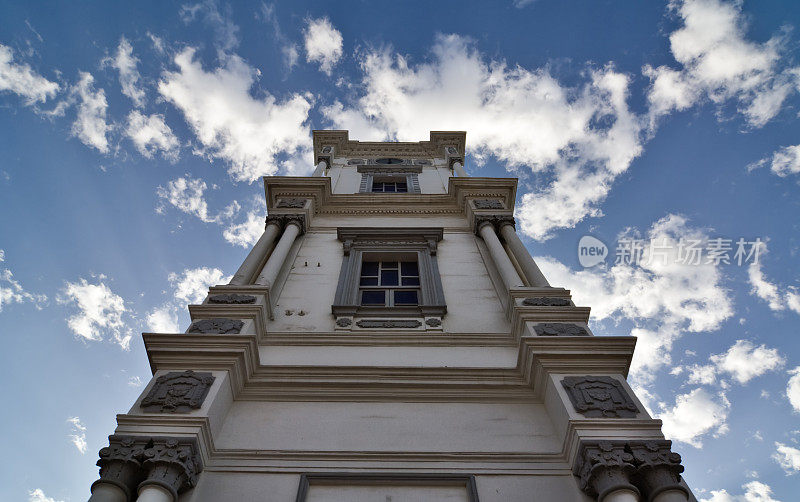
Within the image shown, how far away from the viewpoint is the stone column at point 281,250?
37.4 feet

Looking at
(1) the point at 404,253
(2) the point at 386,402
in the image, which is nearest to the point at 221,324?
(2) the point at 386,402

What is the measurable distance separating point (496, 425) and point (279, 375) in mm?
3270

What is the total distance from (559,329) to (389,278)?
202 inches

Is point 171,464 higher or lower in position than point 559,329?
lower

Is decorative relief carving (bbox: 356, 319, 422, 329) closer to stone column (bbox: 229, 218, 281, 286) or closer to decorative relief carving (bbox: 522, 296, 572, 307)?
decorative relief carving (bbox: 522, 296, 572, 307)

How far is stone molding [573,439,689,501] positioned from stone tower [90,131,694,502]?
0.06 ft

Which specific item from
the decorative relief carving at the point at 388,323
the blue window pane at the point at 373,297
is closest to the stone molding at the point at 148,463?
the decorative relief carving at the point at 388,323

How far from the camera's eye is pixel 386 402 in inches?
328

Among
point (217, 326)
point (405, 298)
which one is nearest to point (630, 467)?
point (217, 326)

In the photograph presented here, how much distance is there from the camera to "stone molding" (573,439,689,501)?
6.15 meters

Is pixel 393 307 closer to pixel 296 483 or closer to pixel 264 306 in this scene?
pixel 264 306

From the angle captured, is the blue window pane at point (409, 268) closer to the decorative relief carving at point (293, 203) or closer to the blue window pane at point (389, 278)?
the blue window pane at point (389, 278)

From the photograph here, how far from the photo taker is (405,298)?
486 inches

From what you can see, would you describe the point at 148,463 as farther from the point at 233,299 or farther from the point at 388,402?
the point at 233,299
